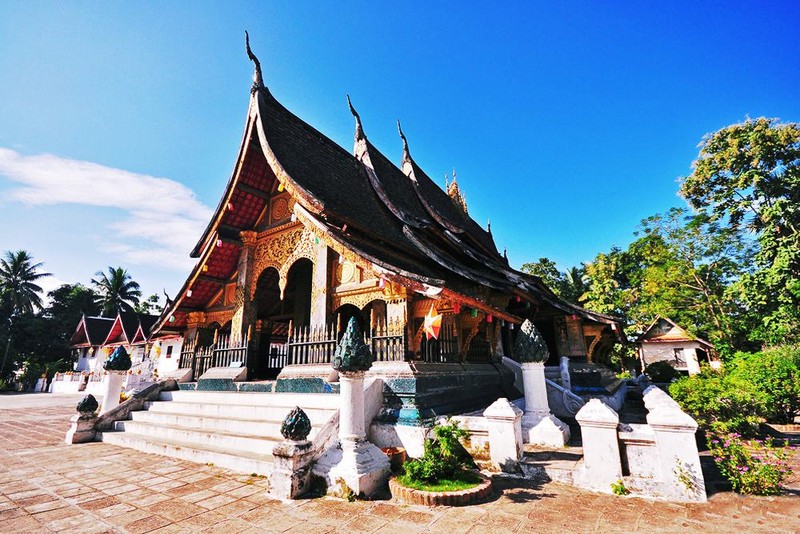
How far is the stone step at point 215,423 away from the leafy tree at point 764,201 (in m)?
16.9

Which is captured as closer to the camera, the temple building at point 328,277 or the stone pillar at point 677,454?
the stone pillar at point 677,454

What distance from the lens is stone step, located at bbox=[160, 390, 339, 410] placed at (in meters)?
6.00

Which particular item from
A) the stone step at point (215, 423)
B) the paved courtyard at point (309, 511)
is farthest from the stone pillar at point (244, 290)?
the paved courtyard at point (309, 511)

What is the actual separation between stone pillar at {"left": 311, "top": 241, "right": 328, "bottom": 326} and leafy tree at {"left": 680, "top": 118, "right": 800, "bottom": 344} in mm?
15915

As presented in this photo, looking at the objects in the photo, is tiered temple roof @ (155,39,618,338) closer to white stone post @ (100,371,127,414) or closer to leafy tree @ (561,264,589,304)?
white stone post @ (100,371,127,414)

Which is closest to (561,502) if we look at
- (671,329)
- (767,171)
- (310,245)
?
(310,245)

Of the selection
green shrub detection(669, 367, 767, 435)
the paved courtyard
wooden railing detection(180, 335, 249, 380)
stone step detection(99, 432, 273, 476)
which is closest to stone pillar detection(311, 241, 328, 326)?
wooden railing detection(180, 335, 249, 380)

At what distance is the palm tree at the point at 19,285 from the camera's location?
121ft

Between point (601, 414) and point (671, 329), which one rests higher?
point (671, 329)

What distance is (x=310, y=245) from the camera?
7980mm

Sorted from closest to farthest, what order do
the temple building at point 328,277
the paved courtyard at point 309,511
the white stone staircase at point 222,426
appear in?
1. the paved courtyard at point 309,511
2. the white stone staircase at point 222,426
3. the temple building at point 328,277

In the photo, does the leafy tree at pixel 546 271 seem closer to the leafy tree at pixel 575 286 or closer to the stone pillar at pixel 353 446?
the leafy tree at pixel 575 286

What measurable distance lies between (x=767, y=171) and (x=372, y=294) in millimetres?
19592

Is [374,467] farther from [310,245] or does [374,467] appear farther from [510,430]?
[310,245]
